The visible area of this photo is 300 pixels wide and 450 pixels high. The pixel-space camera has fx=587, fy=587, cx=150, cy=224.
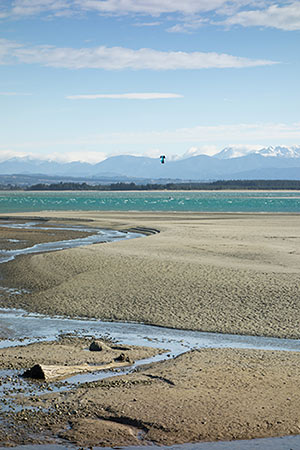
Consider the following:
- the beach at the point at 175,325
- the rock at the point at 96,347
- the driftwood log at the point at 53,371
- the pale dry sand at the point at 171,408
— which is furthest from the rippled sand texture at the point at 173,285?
the driftwood log at the point at 53,371

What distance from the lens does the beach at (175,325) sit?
32.8 feet

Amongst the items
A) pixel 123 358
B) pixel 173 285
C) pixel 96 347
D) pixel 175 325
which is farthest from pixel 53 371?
pixel 173 285

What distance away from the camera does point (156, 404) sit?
35.4 ft

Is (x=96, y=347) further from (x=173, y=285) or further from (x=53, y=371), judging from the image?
(x=173, y=285)

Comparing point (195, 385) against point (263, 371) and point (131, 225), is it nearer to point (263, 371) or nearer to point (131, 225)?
point (263, 371)

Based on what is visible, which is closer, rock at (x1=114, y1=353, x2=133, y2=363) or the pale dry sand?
the pale dry sand

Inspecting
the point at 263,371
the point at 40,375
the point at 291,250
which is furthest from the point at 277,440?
the point at 291,250

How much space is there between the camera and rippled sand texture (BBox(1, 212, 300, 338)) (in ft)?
58.5

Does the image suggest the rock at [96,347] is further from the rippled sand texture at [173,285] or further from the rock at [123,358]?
the rippled sand texture at [173,285]

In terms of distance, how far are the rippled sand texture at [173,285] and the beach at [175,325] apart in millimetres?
43

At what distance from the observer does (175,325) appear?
1708 cm

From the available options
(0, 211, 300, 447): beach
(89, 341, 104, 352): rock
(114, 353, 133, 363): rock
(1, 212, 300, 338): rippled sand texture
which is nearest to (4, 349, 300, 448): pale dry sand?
(0, 211, 300, 447): beach

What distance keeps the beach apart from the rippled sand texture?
0.04 meters

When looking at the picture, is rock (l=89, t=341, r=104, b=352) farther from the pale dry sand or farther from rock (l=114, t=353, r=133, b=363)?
the pale dry sand
